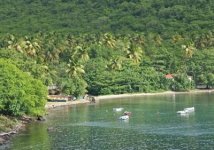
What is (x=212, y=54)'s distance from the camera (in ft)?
598

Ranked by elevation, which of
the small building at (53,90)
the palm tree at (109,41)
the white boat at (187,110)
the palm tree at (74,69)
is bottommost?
the white boat at (187,110)

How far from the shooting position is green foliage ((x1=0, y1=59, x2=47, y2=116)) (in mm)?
96000

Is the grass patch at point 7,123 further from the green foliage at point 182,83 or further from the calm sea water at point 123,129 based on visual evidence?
the green foliage at point 182,83

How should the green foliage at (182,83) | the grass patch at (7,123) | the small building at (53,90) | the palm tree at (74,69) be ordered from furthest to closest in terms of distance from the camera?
1. the green foliage at (182,83)
2. the palm tree at (74,69)
3. the small building at (53,90)
4. the grass patch at (7,123)

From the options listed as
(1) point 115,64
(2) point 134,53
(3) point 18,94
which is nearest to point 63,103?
(1) point 115,64

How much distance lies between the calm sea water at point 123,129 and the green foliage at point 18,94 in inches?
125

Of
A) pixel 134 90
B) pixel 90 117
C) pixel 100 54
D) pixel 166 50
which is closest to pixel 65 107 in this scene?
pixel 90 117

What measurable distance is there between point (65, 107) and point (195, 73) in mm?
A: 57692

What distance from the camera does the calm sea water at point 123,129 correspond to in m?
82.9

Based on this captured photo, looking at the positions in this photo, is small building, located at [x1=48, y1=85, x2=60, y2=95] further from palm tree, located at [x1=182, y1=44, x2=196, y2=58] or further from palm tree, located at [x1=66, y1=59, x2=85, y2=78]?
palm tree, located at [x1=182, y1=44, x2=196, y2=58]

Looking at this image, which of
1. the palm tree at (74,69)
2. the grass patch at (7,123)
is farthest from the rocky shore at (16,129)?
the palm tree at (74,69)

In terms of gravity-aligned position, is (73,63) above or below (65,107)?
above

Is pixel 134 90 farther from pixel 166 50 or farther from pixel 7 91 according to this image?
pixel 7 91

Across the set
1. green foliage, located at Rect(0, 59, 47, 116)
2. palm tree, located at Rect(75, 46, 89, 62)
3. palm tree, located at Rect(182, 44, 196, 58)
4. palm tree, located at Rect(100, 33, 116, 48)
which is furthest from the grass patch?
palm tree, located at Rect(182, 44, 196, 58)
